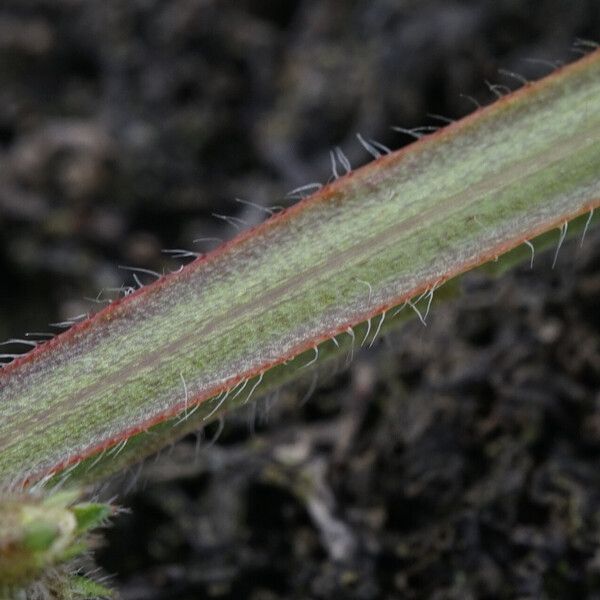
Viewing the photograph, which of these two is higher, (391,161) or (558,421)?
(391,161)

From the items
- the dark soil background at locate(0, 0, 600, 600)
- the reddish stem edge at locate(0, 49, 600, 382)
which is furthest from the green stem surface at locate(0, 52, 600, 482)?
the dark soil background at locate(0, 0, 600, 600)

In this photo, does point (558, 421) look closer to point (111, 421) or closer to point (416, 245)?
point (416, 245)

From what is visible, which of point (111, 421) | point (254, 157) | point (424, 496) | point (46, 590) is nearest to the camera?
point (46, 590)

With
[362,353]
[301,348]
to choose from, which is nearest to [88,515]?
[301,348]

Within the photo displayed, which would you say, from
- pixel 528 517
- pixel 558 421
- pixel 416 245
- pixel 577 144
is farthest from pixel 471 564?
pixel 577 144

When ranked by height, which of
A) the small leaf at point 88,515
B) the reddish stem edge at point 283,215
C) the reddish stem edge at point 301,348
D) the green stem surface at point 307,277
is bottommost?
the small leaf at point 88,515

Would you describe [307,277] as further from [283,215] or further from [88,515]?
[88,515]

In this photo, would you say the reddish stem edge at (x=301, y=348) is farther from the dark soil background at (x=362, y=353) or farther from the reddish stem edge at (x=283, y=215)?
the dark soil background at (x=362, y=353)

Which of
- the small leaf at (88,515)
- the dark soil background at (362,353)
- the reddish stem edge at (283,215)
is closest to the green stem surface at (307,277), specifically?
the reddish stem edge at (283,215)

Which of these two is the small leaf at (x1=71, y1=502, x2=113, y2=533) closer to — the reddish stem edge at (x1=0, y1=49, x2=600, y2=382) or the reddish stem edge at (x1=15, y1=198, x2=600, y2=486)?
the reddish stem edge at (x1=15, y1=198, x2=600, y2=486)
